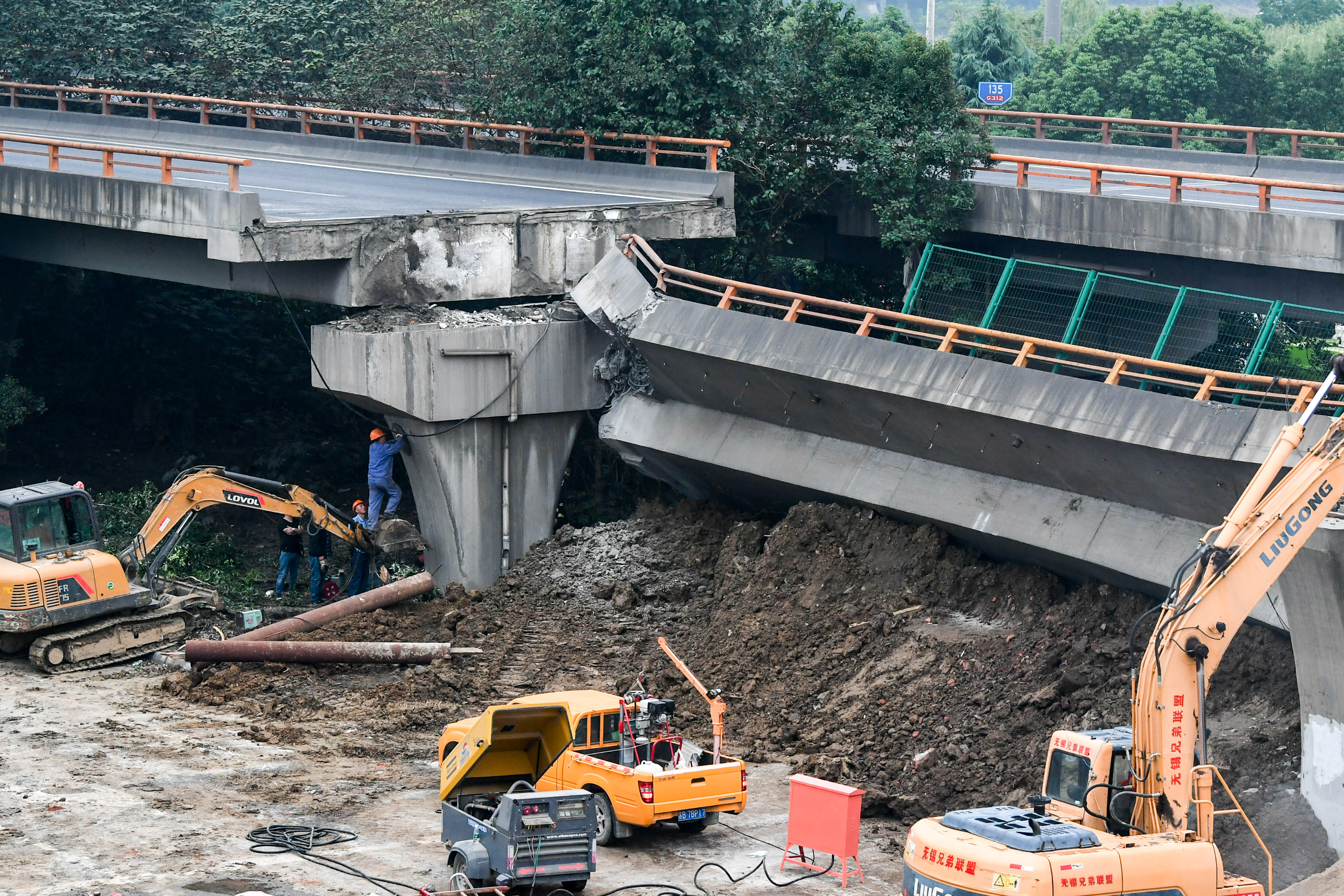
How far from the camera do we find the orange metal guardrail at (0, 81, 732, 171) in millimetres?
33125

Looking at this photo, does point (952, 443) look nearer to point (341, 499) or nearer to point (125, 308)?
point (341, 499)

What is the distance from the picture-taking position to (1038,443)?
21.6 meters

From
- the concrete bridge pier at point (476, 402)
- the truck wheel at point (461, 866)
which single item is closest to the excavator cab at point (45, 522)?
the concrete bridge pier at point (476, 402)

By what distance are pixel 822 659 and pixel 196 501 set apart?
11.0 m

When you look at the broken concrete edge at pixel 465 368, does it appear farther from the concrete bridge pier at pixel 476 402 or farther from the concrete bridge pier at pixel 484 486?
the concrete bridge pier at pixel 484 486

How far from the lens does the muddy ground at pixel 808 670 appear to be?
18.8 metres

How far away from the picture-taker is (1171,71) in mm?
59844

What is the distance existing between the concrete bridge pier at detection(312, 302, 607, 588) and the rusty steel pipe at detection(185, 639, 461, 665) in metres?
4.23

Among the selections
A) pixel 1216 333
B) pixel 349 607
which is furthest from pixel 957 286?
pixel 349 607

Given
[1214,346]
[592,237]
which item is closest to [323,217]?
[592,237]

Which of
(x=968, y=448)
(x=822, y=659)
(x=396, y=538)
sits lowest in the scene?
(x=822, y=659)

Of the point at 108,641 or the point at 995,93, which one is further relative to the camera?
the point at 995,93

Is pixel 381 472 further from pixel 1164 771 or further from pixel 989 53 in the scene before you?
pixel 989 53

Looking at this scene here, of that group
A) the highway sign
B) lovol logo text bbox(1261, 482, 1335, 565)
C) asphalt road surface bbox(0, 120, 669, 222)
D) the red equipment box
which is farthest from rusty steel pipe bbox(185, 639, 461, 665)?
the highway sign
